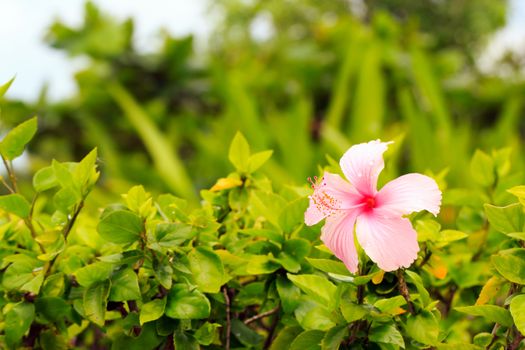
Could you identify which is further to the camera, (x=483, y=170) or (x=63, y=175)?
(x=483, y=170)

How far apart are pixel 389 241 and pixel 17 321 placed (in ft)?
1.20

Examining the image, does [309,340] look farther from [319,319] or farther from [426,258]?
[426,258]

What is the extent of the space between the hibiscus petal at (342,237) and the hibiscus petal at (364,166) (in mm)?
27

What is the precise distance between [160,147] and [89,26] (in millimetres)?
1091

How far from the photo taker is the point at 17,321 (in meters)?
0.65

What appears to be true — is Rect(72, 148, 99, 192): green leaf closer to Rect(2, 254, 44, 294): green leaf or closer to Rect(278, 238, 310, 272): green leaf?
Rect(2, 254, 44, 294): green leaf

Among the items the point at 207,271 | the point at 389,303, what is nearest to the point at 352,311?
the point at 389,303

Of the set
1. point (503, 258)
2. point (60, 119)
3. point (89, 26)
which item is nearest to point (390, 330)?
point (503, 258)

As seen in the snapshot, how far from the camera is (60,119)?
4523 millimetres

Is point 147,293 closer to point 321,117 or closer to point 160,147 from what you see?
point 160,147

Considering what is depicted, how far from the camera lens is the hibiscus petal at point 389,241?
545mm

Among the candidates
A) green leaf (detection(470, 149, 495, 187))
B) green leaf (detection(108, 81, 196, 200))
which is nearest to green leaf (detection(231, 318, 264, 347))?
green leaf (detection(470, 149, 495, 187))

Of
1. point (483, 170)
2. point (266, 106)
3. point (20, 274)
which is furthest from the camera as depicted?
point (266, 106)

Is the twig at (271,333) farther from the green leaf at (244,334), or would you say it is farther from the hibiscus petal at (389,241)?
the hibiscus petal at (389,241)
